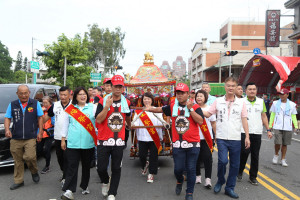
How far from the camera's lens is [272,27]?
2200cm

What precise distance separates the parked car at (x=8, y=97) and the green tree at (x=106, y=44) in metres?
33.4

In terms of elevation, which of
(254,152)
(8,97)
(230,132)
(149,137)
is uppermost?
(8,97)

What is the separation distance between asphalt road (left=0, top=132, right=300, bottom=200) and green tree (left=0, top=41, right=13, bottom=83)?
189ft

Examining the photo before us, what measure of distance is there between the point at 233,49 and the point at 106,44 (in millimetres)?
21363

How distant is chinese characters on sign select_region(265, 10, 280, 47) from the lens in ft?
71.9

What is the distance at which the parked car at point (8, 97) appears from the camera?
5.15 meters

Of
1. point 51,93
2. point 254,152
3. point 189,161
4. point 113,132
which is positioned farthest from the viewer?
point 51,93

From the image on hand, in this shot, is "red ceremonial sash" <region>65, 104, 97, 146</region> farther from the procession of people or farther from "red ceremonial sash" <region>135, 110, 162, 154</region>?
"red ceremonial sash" <region>135, 110, 162, 154</region>

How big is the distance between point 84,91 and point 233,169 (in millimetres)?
2784

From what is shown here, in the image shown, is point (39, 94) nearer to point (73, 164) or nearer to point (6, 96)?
point (6, 96)

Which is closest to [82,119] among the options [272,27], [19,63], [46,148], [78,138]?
[78,138]

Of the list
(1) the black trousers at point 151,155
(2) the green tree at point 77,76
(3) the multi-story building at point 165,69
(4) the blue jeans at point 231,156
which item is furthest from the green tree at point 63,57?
(4) the blue jeans at point 231,156

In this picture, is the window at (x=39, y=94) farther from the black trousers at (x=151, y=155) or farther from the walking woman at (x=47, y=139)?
the black trousers at (x=151, y=155)

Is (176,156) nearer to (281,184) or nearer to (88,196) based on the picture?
(88,196)
